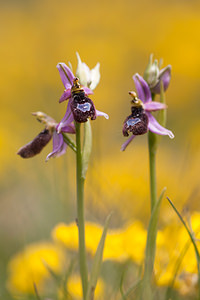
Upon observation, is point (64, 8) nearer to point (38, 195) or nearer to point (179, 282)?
point (38, 195)

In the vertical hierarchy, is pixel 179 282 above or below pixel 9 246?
above

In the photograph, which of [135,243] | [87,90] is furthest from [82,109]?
[135,243]

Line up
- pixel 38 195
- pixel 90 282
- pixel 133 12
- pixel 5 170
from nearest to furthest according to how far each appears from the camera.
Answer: pixel 90 282, pixel 38 195, pixel 5 170, pixel 133 12

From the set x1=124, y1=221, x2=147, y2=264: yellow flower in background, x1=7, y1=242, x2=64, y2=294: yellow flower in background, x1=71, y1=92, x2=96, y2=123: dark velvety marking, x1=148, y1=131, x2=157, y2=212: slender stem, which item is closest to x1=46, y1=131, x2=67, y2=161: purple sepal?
x1=71, y1=92, x2=96, y2=123: dark velvety marking

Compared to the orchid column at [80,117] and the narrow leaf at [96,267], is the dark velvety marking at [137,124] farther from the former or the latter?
the narrow leaf at [96,267]

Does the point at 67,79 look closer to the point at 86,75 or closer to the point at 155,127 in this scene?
the point at 86,75

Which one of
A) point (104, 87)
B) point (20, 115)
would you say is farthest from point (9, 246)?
point (104, 87)
